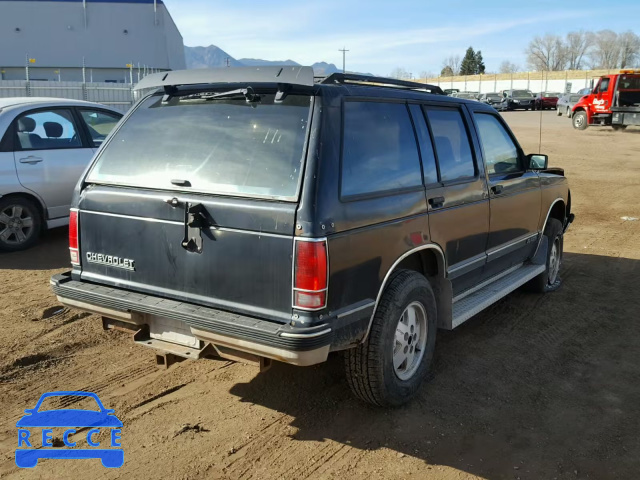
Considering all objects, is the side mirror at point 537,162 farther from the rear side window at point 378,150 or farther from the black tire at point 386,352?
the black tire at point 386,352

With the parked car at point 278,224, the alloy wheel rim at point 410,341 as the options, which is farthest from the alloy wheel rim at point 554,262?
the alloy wheel rim at point 410,341

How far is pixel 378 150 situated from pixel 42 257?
16.7 feet

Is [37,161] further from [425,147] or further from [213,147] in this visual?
[425,147]

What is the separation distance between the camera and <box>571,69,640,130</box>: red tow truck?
26109 millimetres

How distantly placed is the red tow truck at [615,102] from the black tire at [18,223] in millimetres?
25454

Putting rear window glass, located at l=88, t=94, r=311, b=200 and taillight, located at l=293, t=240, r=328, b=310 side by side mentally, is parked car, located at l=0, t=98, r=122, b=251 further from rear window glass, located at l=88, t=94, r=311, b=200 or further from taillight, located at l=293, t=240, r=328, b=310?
taillight, located at l=293, t=240, r=328, b=310

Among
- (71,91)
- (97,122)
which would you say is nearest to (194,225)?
(97,122)

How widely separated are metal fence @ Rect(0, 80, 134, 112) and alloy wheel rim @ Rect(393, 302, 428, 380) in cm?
1265

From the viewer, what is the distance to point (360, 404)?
399cm

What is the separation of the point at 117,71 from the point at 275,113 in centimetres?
4159

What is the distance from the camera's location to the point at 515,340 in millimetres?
5137

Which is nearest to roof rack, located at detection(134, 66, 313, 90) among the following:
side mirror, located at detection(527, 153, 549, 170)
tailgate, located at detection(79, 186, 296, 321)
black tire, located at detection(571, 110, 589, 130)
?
tailgate, located at detection(79, 186, 296, 321)

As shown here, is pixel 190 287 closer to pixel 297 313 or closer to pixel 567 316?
pixel 297 313

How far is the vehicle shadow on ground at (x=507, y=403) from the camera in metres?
3.47
